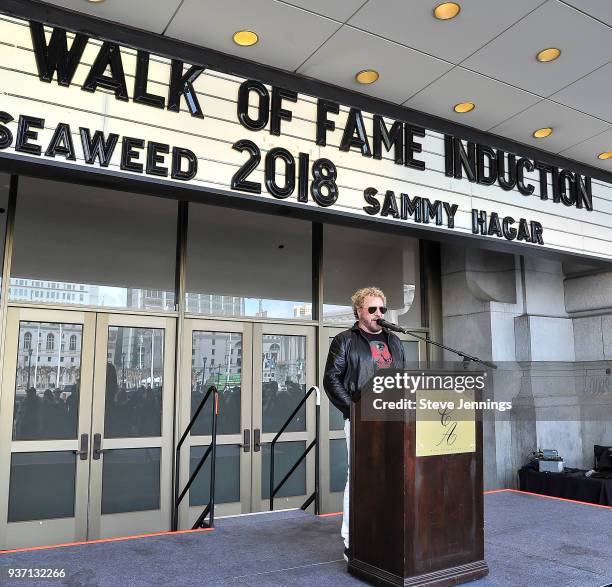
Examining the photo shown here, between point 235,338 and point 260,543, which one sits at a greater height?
point 235,338

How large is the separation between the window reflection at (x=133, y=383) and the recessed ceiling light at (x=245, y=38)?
276 cm

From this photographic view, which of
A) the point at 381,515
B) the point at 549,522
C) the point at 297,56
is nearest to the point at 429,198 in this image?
the point at 297,56

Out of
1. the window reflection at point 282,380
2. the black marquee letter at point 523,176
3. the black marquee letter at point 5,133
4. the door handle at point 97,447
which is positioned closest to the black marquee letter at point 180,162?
the black marquee letter at point 5,133

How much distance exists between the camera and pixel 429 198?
5516 millimetres

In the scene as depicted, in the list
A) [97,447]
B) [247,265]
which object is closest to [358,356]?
[97,447]

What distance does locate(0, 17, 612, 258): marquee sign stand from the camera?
3.84m

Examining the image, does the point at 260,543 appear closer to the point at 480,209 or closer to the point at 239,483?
the point at 239,483

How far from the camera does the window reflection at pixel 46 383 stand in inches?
201

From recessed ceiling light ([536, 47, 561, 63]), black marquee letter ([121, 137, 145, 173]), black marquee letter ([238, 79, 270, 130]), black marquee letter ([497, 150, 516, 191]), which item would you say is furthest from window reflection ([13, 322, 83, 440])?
recessed ceiling light ([536, 47, 561, 63])

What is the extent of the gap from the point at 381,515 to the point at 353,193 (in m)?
2.85

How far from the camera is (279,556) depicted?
3.56 m

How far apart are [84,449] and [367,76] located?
4.05 meters

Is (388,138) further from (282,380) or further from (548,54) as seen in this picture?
(282,380)

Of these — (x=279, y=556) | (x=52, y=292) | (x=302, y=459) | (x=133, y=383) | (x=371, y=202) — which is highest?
(x=371, y=202)
